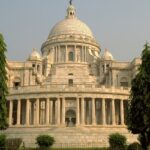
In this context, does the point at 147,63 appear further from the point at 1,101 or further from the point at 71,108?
the point at 71,108

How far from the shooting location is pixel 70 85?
63.4 m

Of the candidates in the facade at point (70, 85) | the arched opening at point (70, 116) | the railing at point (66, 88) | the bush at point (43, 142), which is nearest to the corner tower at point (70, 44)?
the facade at point (70, 85)

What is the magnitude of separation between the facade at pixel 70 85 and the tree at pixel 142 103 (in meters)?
19.5

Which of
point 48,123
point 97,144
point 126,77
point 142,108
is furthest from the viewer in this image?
point 126,77

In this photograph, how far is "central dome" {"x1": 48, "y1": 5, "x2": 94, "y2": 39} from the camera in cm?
10062

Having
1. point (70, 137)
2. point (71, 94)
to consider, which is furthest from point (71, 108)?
point (70, 137)

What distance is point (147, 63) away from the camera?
3834 cm

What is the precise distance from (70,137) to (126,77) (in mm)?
32619

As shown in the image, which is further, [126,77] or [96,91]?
[126,77]

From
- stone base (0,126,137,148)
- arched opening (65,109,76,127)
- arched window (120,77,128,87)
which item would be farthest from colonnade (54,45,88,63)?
stone base (0,126,137,148)

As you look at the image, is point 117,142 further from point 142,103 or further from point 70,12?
point 70,12

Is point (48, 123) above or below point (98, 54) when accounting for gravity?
below

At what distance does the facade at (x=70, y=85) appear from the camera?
62375 mm

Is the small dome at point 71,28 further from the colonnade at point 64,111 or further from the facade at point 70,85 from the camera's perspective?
the colonnade at point 64,111
